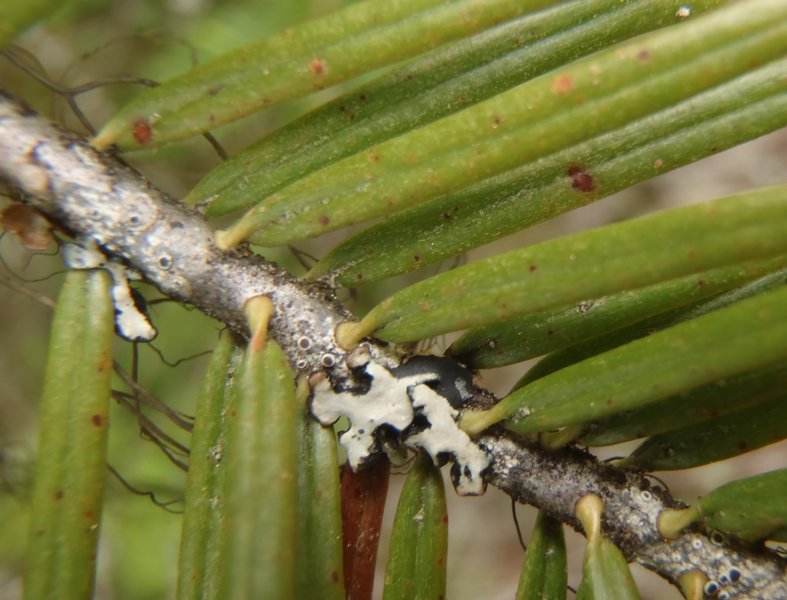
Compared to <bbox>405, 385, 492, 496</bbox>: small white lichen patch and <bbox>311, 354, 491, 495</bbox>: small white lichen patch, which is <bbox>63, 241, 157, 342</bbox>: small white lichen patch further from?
<bbox>405, 385, 492, 496</bbox>: small white lichen patch

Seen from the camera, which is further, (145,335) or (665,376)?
(145,335)

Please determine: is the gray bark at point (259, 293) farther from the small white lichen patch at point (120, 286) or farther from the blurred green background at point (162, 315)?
the blurred green background at point (162, 315)

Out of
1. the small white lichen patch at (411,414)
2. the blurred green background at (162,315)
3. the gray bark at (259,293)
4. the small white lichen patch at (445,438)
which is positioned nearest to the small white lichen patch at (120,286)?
the gray bark at (259,293)

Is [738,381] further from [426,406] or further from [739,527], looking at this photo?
[426,406]

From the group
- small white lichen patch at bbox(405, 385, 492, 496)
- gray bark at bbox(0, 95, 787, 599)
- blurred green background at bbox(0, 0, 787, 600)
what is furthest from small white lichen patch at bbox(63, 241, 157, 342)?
blurred green background at bbox(0, 0, 787, 600)

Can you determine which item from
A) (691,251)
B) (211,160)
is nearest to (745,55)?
(691,251)

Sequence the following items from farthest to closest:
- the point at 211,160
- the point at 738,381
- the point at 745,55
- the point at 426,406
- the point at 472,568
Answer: the point at 472,568 < the point at 211,160 < the point at 426,406 < the point at 738,381 < the point at 745,55

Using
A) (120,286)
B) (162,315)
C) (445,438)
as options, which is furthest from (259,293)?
(162,315)
